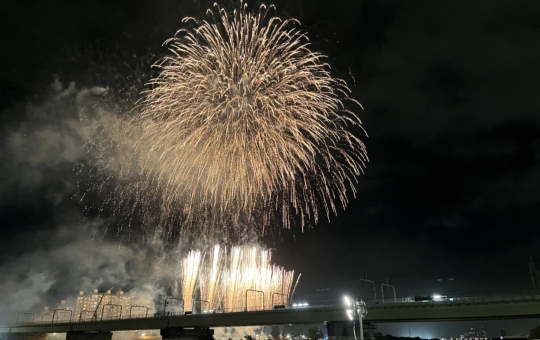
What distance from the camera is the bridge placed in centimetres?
5112

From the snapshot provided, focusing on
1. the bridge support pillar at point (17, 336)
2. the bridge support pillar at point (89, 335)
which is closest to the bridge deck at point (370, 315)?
the bridge support pillar at point (89, 335)

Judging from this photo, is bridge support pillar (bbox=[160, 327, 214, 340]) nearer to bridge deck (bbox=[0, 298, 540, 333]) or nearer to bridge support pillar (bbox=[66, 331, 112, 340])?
bridge deck (bbox=[0, 298, 540, 333])

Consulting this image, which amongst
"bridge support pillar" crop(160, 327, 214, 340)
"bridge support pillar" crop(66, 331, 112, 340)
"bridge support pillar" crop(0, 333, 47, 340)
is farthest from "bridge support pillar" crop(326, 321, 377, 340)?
"bridge support pillar" crop(0, 333, 47, 340)

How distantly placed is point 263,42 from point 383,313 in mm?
39721

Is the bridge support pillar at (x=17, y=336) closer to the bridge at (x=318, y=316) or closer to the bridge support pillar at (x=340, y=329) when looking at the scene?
the bridge at (x=318, y=316)

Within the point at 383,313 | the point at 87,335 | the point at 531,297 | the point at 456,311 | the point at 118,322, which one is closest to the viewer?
the point at 531,297

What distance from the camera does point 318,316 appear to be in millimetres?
66312

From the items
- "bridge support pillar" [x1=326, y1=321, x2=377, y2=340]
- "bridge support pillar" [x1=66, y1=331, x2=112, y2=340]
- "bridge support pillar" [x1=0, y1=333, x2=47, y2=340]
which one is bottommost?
"bridge support pillar" [x1=326, y1=321, x2=377, y2=340]

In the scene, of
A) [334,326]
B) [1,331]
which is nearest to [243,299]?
[334,326]

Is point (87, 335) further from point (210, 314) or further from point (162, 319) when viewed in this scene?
point (210, 314)

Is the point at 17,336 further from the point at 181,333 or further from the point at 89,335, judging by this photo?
the point at 181,333

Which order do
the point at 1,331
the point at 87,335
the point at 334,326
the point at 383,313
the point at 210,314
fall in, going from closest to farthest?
the point at 383,313 → the point at 334,326 → the point at 210,314 → the point at 87,335 → the point at 1,331

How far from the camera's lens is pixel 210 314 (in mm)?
78500

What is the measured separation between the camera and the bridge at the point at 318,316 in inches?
2013
